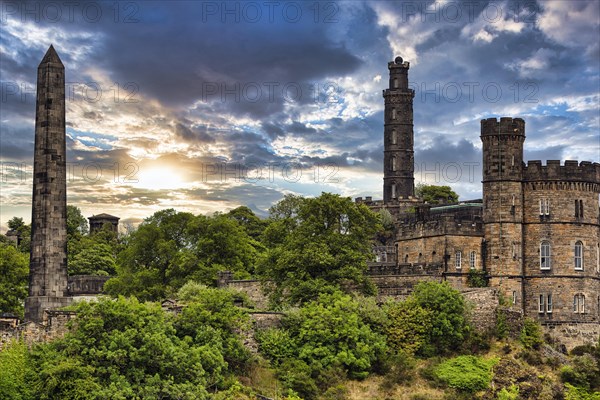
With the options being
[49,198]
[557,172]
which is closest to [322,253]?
[49,198]

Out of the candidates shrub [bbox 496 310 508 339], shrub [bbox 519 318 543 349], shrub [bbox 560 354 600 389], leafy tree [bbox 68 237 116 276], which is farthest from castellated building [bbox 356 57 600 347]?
leafy tree [bbox 68 237 116 276]

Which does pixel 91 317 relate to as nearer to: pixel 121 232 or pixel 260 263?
pixel 260 263

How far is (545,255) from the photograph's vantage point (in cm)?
6347

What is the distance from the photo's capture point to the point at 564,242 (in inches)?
2490

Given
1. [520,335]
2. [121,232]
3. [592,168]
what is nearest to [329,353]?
[520,335]

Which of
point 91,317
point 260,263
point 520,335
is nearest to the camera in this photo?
point 91,317

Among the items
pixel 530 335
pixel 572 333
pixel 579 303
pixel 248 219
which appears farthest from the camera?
pixel 248 219

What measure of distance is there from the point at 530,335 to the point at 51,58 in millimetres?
27876

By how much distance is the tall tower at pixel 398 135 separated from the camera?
368 feet

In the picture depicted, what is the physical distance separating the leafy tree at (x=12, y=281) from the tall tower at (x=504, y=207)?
29.6 meters

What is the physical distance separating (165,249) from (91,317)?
27792 mm

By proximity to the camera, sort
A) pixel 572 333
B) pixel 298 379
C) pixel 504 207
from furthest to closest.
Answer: pixel 504 207
pixel 572 333
pixel 298 379

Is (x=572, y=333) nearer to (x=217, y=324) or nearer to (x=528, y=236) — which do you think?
(x=528, y=236)

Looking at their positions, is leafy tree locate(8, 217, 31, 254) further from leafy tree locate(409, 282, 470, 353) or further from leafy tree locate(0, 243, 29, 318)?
leafy tree locate(409, 282, 470, 353)
